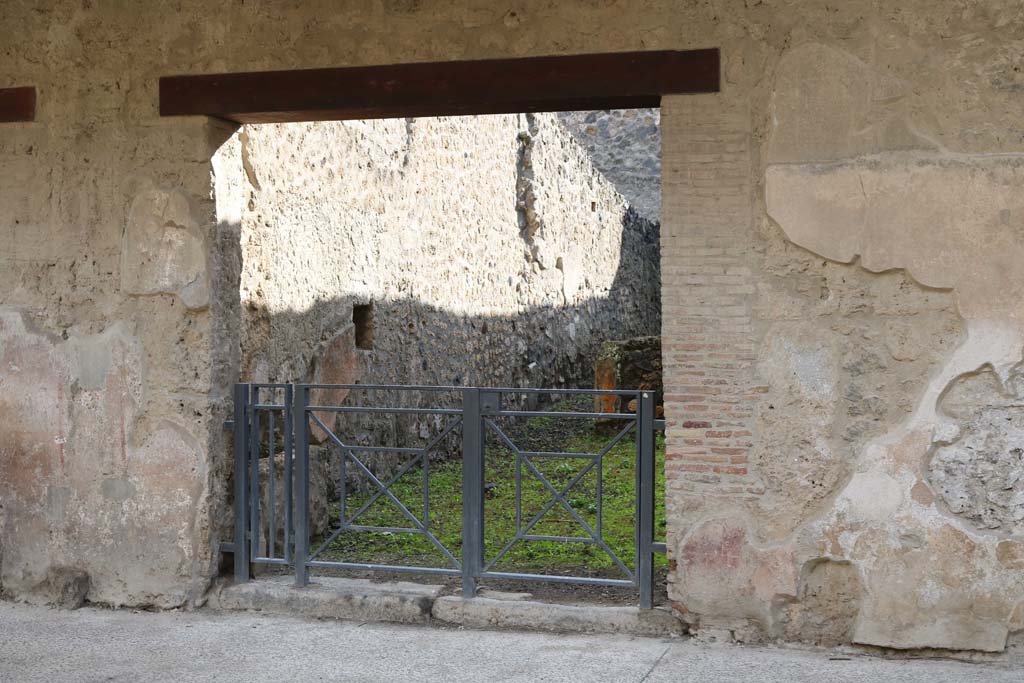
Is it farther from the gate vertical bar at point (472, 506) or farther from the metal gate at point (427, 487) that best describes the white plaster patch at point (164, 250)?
the gate vertical bar at point (472, 506)

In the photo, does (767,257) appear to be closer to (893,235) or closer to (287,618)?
(893,235)

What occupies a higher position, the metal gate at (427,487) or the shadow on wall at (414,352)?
the shadow on wall at (414,352)

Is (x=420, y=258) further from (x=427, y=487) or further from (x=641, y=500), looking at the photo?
(x=641, y=500)

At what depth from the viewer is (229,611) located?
17.1 ft

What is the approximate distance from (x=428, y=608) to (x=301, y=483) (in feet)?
2.67

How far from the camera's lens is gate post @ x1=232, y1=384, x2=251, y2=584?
17.3 ft

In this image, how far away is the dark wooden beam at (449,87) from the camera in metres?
4.64

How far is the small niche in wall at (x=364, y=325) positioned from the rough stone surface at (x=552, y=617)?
11.3 ft

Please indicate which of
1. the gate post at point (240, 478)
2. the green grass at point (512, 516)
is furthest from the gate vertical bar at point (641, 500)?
the gate post at point (240, 478)

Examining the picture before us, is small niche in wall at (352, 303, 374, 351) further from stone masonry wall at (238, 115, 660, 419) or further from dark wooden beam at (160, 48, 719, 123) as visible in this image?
dark wooden beam at (160, 48, 719, 123)

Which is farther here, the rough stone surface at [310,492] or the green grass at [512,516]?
the green grass at [512,516]

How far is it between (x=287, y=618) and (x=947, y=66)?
356cm

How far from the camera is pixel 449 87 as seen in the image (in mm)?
4863

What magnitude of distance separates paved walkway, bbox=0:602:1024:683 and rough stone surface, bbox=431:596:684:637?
0.21ft
